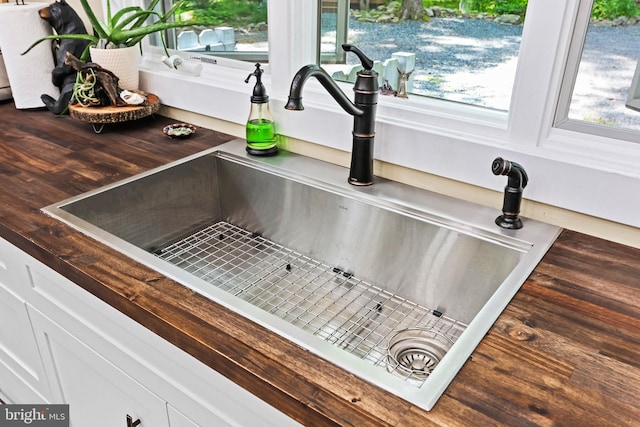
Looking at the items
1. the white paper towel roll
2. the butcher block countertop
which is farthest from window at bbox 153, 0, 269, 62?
the butcher block countertop

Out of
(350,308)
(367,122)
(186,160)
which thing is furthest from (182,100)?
(350,308)

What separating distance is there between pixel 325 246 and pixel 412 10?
61cm

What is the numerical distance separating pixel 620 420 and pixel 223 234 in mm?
1061

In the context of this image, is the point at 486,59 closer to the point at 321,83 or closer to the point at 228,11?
the point at 321,83

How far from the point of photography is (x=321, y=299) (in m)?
1.25

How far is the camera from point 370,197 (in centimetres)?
126

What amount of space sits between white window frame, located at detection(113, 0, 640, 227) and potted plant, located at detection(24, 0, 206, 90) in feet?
1.13

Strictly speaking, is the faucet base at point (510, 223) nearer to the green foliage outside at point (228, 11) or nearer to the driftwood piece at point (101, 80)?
the green foliage outside at point (228, 11)

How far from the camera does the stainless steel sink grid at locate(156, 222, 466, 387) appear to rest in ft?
3.60

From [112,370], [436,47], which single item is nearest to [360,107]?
[436,47]

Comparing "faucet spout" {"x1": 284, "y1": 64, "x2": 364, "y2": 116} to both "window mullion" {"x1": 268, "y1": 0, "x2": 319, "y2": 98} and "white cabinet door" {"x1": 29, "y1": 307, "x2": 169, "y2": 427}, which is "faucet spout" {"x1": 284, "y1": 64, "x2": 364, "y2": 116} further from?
"white cabinet door" {"x1": 29, "y1": 307, "x2": 169, "y2": 427}

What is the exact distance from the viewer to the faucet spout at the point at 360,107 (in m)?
1.17

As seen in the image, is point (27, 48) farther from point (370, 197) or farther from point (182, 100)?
point (370, 197)

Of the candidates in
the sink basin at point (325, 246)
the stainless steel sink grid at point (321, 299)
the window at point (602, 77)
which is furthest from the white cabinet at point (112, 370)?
the window at point (602, 77)
